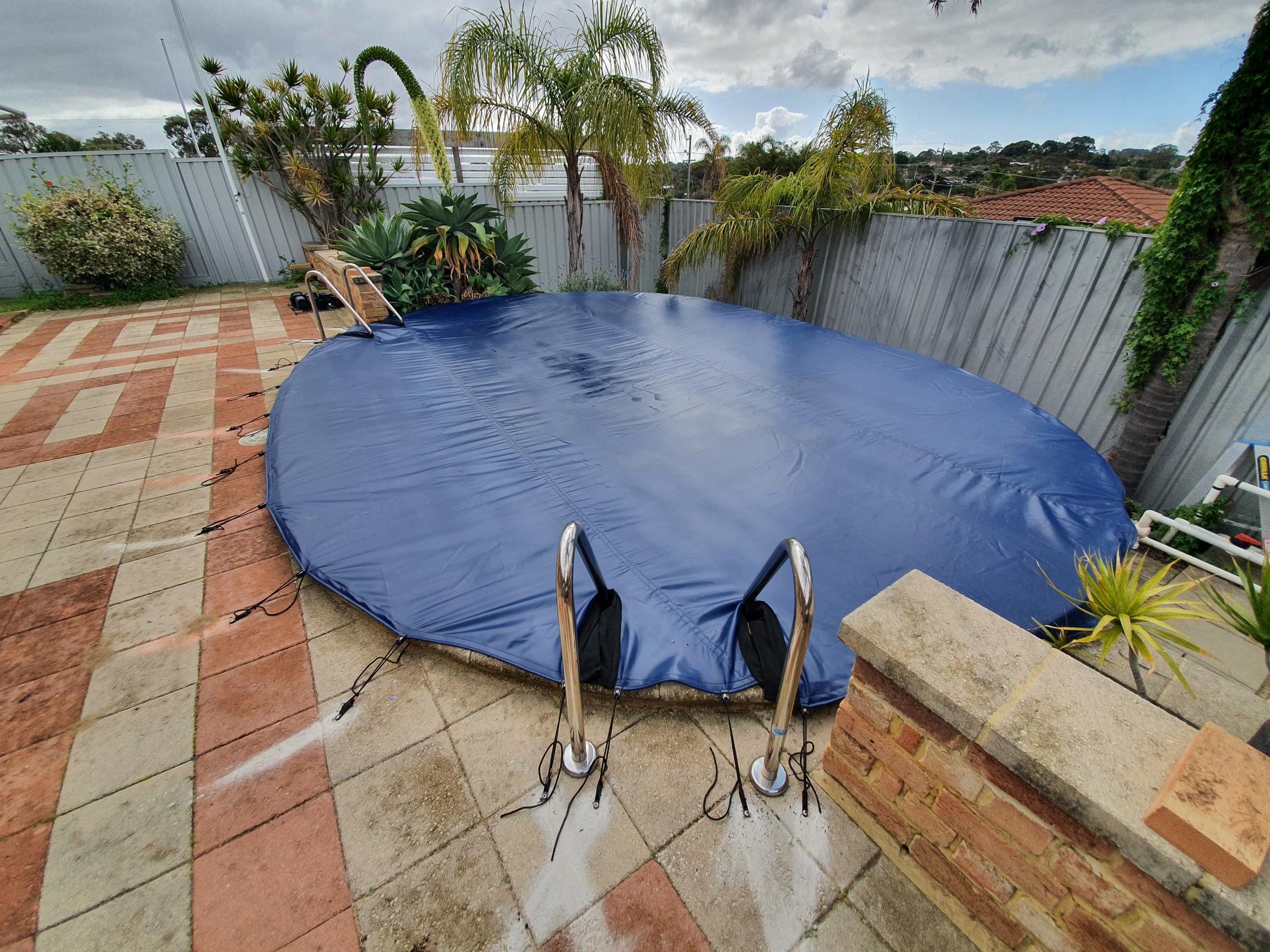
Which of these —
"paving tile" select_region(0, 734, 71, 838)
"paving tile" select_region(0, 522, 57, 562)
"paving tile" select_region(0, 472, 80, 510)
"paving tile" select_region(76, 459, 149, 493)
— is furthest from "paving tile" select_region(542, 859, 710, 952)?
"paving tile" select_region(0, 472, 80, 510)

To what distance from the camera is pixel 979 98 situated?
6.07m

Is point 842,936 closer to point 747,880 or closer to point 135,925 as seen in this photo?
point 747,880

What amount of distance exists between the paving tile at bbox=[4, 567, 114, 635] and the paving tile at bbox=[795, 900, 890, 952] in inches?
111

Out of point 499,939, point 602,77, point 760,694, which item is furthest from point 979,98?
point 499,939

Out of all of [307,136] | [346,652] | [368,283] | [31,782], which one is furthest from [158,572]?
[307,136]

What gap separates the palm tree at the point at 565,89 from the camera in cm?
502

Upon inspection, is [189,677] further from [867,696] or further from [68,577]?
[867,696]

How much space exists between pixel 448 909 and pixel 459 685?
2.13 ft

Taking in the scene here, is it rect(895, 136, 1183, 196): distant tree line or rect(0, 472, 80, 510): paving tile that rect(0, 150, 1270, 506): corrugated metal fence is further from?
rect(895, 136, 1183, 196): distant tree line

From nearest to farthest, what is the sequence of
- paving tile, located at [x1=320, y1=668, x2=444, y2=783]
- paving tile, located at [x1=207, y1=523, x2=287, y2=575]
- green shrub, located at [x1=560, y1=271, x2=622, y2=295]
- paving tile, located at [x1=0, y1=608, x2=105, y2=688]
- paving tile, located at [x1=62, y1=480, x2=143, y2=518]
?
paving tile, located at [x1=320, y1=668, x2=444, y2=783] < paving tile, located at [x1=0, y1=608, x2=105, y2=688] < paving tile, located at [x1=207, y1=523, x2=287, y2=575] < paving tile, located at [x1=62, y1=480, x2=143, y2=518] < green shrub, located at [x1=560, y1=271, x2=622, y2=295]

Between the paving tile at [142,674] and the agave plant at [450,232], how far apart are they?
4.66 meters

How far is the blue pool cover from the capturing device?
1834 mm

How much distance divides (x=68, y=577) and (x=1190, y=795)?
3642mm

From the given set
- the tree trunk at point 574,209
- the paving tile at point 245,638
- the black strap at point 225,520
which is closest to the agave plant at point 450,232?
the tree trunk at point 574,209
